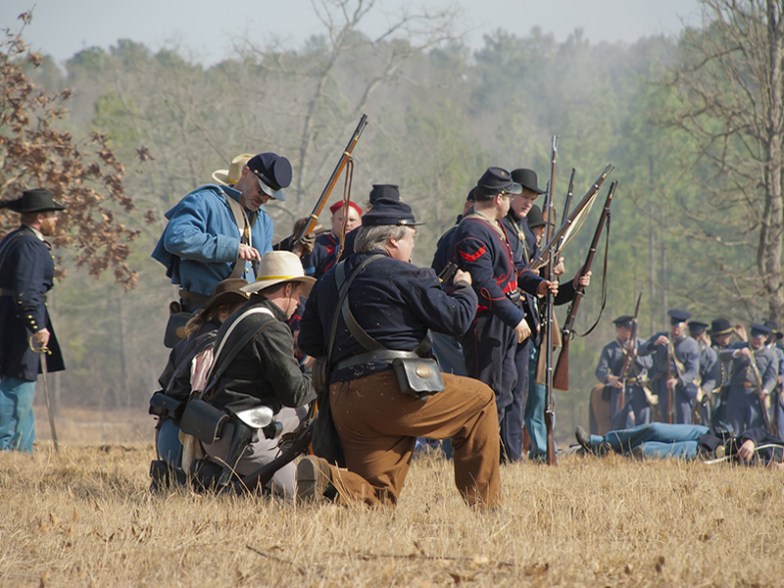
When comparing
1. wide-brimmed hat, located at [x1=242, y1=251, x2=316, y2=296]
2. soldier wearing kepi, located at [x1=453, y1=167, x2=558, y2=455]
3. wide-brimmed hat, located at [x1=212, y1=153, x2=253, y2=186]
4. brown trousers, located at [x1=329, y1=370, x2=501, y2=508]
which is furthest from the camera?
soldier wearing kepi, located at [x1=453, y1=167, x2=558, y2=455]

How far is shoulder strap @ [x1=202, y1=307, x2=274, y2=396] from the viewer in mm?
5711

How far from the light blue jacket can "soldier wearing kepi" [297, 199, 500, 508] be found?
1394mm

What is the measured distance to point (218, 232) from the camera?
6.99m

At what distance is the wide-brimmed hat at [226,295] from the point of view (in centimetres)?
620

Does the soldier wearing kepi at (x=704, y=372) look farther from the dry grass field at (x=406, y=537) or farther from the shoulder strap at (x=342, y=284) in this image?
the shoulder strap at (x=342, y=284)

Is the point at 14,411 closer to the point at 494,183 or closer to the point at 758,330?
the point at 494,183

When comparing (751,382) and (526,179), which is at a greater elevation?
(526,179)

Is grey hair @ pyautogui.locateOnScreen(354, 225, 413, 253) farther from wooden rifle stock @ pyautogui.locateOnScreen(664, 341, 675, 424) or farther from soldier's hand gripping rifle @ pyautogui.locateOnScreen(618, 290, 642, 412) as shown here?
soldier's hand gripping rifle @ pyautogui.locateOnScreen(618, 290, 642, 412)

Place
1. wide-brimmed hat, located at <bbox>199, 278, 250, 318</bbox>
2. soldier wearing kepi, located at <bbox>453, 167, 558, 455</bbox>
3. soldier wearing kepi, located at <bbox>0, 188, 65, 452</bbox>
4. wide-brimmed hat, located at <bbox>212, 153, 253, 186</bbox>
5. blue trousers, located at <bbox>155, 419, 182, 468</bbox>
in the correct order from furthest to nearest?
soldier wearing kepi, located at <bbox>0, 188, 65, 452</bbox>, soldier wearing kepi, located at <bbox>453, 167, 558, 455</bbox>, wide-brimmed hat, located at <bbox>212, 153, 253, 186</bbox>, blue trousers, located at <bbox>155, 419, 182, 468</bbox>, wide-brimmed hat, located at <bbox>199, 278, 250, 318</bbox>

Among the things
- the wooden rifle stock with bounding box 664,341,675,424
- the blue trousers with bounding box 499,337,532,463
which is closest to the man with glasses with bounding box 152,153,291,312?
the blue trousers with bounding box 499,337,532,463

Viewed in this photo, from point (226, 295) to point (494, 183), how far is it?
7.67ft

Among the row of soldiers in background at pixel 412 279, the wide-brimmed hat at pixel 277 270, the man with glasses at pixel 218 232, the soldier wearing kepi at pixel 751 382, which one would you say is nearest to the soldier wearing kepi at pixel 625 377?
the soldier wearing kepi at pixel 751 382

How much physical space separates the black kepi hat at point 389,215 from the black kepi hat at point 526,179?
3.22 m

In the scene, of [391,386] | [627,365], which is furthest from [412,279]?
[627,365]
